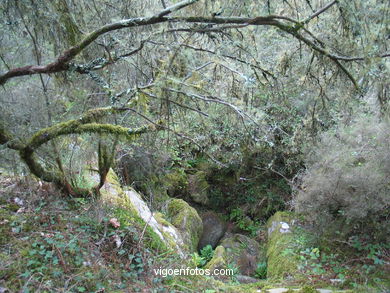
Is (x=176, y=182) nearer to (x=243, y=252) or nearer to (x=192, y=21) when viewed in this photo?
(x=243, y=252)

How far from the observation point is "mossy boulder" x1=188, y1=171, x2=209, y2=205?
32.9 ft

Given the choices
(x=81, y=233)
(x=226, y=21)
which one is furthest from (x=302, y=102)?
(x=81, y=233)

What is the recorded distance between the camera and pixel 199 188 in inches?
399

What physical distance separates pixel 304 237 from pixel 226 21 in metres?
4.98

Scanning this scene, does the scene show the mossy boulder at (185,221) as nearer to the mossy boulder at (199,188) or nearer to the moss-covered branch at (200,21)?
the mossy boulder at (199,188)

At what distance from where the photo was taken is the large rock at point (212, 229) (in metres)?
8.75

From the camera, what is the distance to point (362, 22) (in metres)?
2.86

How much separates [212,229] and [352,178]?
4.91 m

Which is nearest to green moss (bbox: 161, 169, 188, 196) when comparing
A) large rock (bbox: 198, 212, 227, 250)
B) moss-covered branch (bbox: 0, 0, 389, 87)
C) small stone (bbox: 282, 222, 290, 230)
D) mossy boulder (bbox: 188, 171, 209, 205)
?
mossy boulder (bbox: 188, 171, 209, 205)

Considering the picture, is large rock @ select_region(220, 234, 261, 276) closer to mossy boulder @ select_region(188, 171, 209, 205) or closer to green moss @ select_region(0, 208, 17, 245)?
mossy boulder @ select_region(188, 171, 209, 205)

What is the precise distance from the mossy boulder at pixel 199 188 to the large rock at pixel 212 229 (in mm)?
516

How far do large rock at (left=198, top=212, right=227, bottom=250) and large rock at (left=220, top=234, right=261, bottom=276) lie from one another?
257 mm

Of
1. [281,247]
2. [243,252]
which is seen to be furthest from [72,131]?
[243,252]

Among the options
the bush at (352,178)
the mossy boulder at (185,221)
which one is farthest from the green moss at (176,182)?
the bush at (352,178)
